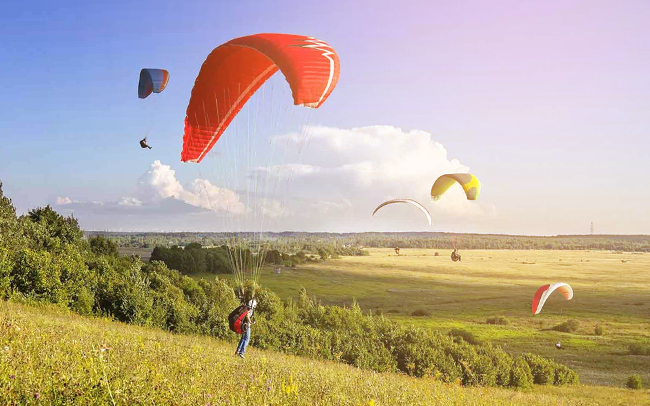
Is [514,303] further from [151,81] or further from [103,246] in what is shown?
[151,81]

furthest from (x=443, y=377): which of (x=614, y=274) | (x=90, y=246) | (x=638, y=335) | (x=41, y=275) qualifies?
(x=614, y=274)

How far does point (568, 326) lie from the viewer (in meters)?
90.6

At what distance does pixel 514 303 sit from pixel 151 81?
400ft

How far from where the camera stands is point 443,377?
108 feet

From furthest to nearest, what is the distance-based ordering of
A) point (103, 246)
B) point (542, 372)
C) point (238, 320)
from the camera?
1. point (103, 246)
2. point (542, 372)
3. point (238, 320)

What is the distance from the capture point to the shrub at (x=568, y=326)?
294 ft

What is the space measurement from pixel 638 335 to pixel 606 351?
54.1ft

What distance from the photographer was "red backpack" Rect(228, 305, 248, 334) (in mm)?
12532

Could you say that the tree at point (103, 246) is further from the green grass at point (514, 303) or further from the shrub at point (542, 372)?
→ the green grass at point (514, 303)

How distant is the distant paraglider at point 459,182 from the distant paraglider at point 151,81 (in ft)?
52.8

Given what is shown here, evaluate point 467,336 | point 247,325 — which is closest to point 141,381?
point 247,325

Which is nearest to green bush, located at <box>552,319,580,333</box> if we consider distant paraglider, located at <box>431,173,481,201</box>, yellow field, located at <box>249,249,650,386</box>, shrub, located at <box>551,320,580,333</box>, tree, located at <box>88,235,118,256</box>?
shrub, located at <box>551,320,580,333</box>

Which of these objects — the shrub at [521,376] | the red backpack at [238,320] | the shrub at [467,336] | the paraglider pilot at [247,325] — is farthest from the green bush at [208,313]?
the shrub at [467,336]

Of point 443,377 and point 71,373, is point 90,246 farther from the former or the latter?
point 71,373
